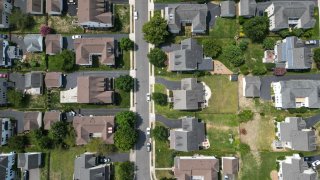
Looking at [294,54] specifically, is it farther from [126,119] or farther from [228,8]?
[126,119]

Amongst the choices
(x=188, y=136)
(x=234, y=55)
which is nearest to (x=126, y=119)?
(x=188, y=136)

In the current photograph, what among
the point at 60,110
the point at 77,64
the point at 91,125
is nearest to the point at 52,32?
the point at 77,64

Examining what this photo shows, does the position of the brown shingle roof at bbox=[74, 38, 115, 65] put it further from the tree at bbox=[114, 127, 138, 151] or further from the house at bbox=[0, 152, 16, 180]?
the house at bbox=[0, 152, 16, 180]

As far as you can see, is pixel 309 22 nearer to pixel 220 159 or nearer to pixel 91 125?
pixel 220 159

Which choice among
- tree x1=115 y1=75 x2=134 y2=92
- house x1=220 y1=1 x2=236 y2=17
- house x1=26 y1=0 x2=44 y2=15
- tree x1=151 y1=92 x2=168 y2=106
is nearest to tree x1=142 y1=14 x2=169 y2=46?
tree x1=115 y1=75 x2=134 y2=92

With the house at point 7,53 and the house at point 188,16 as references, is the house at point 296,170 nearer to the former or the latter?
the house at point 188,16

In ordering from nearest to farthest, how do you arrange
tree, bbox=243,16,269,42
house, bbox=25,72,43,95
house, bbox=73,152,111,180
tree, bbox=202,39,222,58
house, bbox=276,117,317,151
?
house, bbox=276,117,317,151
house, bbox=73,152,111,180
tree, bbox=243,16,269,42
house, bbox=25,72,43,95
tree, bbox=202,39,222,58

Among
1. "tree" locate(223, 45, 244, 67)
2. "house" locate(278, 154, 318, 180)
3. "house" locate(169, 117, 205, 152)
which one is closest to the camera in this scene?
"house" locate(278, 154, 318, 180)
